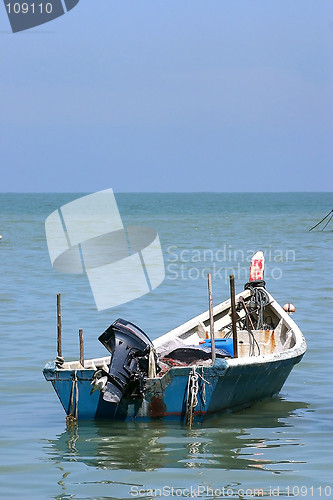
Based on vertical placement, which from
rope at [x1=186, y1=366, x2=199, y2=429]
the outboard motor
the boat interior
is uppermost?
the outboard motor

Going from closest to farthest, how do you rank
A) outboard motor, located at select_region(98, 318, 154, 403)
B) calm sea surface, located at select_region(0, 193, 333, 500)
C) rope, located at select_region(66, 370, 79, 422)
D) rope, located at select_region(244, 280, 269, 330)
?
calm sea surface, located at select_region(0, 193, 333, 500), outboard motor, located at select_region(98, 318, 154, 403), rope, located at select_region(66, 370, 79, 422), rope, located at select_region(244, 280, 269, 330)

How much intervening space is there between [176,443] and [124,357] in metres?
1.13

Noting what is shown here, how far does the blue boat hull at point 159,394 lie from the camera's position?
10.2m

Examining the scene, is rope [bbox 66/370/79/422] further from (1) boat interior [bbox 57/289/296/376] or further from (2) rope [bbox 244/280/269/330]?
(2) rope [bbox 244/280/269/330]

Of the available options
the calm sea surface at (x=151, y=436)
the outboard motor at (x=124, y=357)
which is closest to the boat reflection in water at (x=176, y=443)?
the calm sea surface at (x=151, y=436)

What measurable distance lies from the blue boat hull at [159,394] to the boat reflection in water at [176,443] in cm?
14

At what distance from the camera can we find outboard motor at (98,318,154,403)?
399 inches

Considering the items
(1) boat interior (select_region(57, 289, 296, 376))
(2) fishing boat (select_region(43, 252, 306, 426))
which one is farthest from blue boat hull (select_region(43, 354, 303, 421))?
(1) boat interior (select_region(57, 289, 296, 376))

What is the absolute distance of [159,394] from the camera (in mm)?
10336

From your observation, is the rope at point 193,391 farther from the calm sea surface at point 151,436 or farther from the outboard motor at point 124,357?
the outboard motor at point 124,357

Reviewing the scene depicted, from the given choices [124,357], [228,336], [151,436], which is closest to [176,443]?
[151,436]

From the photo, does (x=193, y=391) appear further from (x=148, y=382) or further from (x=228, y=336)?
(x=228, y=336)

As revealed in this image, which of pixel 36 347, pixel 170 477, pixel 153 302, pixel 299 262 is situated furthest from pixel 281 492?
pixel 299 262

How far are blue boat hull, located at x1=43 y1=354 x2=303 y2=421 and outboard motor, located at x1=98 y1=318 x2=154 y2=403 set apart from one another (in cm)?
22
